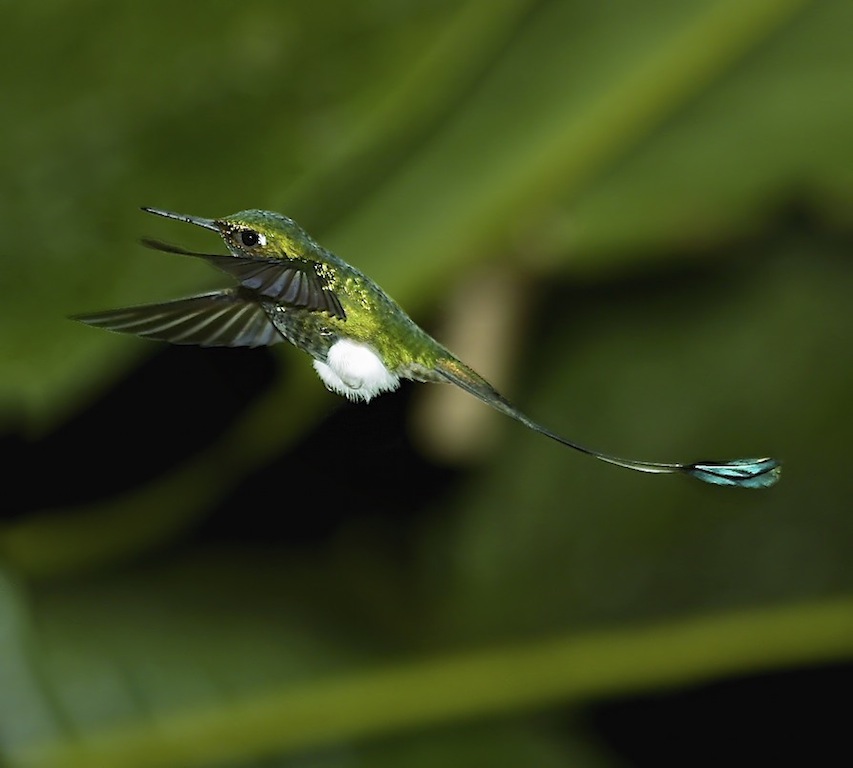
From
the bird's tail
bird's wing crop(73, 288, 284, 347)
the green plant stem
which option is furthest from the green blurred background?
the bird's tail

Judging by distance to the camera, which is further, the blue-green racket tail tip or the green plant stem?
the green plant stem

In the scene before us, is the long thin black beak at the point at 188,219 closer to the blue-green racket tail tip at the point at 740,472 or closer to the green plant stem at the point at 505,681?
the blue-green racket tail tip at the point at 740,472

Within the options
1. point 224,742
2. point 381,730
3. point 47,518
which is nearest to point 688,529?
point 381,730

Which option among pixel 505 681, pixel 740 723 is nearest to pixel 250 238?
pixel 505 681

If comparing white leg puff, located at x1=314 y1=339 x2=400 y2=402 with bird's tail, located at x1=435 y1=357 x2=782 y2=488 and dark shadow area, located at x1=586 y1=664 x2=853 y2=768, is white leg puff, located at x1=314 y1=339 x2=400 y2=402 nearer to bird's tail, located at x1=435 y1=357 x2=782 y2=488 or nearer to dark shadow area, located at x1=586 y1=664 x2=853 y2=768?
bird's tail, located at x1=435 y1=357 x2=782 y2=488

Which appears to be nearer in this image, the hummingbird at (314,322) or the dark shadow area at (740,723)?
the hummingbird at (314,322)

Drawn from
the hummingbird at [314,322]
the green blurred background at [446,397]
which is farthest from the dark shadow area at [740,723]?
the hummingbird at [314,322]

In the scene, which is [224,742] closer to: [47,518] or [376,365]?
[47,518]
